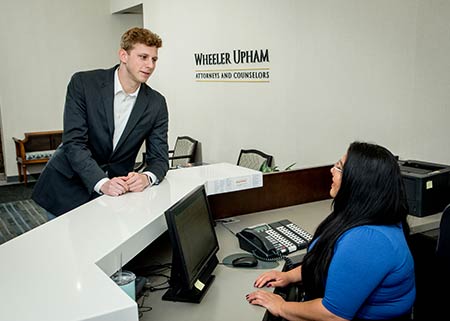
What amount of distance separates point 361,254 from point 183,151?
4323 mm

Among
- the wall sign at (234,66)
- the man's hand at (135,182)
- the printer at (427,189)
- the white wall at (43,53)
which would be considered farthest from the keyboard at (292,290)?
the white wall at (43,53)

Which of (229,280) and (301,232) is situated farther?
(301,232)

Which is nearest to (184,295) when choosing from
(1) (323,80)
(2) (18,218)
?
(1) (323,80)

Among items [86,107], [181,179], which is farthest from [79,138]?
[181,179]

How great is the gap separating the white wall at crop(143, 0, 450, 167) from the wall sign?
0.07m

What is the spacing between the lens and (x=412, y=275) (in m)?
1.42

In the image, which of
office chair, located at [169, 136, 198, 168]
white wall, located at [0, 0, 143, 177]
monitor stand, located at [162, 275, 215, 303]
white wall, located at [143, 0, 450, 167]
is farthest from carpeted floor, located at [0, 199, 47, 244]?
monitor stand, located at [162, 275, 215, 303]

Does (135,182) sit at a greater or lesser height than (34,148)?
greater

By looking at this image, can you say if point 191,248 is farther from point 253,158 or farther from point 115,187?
point 253,158

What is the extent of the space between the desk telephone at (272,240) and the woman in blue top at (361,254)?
0.33 metres

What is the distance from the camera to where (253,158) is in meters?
4.29

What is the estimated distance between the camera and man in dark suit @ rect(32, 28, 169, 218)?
6.11 feet

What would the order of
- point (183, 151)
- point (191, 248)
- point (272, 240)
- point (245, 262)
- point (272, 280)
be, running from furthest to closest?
point (183, 151) < point (272, 240) < point (245, 262) < point (272, 280) < point (191, 248)

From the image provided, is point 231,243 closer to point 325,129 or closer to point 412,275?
point 412,275
